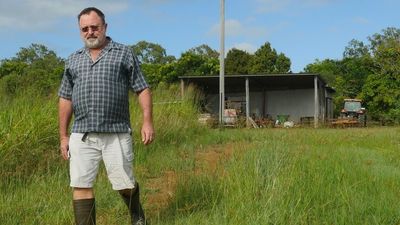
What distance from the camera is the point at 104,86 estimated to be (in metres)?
3.83

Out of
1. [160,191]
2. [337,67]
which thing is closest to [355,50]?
[337,67]

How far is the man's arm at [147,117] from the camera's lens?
12.5 ft

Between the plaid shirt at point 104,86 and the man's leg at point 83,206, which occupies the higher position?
the plaid shirt at point 104,86

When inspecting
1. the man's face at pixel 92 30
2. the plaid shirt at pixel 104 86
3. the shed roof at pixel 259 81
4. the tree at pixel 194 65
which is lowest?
the plaid shirt at pixel 104 86

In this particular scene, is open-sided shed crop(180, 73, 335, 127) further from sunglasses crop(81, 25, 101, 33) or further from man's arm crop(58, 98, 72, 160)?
sunglasses crop(81, 25, 101, 33)

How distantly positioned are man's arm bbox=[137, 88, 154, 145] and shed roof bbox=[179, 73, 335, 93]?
70.4 feet

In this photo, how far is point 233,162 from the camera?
511 centimetres

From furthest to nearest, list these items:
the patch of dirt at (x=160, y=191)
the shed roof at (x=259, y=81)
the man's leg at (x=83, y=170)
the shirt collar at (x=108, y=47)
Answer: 1. the shed roof at (x=259, y=81)
2. the patch of dirt at (x=160, y=191)
3. the shirt collar at (x=108, y=47)
4. the man's leg at (x=83, y=170)

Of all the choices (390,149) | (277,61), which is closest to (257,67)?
(277,61)

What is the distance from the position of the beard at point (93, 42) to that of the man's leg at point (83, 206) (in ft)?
3.44

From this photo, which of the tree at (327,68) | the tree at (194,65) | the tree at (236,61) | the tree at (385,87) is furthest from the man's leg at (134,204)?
the tree at (327,68)

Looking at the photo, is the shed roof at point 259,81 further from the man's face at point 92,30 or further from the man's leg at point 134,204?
the man's face at point 92,30

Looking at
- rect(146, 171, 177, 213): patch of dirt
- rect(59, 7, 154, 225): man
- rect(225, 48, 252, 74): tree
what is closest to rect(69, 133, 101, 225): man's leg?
rect(59, 7, 154, 225): man

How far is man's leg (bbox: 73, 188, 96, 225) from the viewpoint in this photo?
3.80 meters
